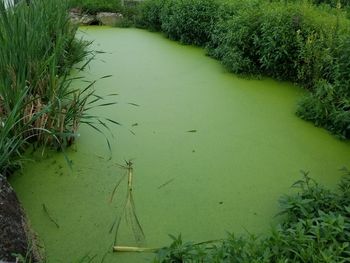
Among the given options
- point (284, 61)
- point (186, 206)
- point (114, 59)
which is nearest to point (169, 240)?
point (186, 206)

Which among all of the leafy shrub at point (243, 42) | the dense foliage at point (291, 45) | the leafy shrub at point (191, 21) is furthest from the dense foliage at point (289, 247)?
the leafy shrub at point (191, 21)

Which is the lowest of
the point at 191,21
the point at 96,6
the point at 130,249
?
the point at 130,249

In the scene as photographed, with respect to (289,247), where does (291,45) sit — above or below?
above

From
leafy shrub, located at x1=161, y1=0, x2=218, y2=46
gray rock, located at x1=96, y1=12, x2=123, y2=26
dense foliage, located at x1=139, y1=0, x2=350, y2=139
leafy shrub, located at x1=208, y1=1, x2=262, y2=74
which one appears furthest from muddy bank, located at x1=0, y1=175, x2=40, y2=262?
gray rock, located at x1=96, y1=12, x2=123, y2=26

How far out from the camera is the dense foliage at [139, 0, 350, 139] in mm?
2586

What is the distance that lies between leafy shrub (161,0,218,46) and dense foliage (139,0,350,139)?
0.01 m

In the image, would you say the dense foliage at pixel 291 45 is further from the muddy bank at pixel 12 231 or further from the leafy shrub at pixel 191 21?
the muddy bank at pixel 12 231

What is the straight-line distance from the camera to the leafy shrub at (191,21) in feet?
14.3

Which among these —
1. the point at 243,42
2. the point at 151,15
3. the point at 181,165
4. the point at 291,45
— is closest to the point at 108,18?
the point at 151,15

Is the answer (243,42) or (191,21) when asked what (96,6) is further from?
(243,42)

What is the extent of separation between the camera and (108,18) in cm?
610

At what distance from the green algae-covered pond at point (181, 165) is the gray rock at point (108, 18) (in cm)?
298

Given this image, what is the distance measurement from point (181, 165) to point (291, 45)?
1.61 meters

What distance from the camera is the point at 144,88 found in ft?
10.5
